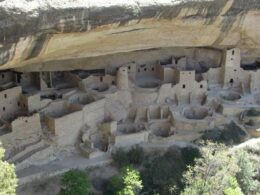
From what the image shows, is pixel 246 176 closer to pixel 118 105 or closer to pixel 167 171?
pixel 167 171

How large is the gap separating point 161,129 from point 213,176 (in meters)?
2.91

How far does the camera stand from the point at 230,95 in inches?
616

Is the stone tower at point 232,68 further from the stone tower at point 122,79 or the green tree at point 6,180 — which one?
the green tree at point 6,180

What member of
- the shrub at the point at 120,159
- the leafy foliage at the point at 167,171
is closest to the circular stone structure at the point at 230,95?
the leafy foliage at the point at 167,171

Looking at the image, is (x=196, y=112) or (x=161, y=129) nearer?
(x=161, y=129)

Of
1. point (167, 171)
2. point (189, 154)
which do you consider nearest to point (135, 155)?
point (167, 171)

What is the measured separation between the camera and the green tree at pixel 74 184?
37.0 ft

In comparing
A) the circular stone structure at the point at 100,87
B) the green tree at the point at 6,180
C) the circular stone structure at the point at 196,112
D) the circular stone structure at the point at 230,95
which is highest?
the circular stone structure at the point at 100,87

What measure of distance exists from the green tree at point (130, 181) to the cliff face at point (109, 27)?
10.6 ft

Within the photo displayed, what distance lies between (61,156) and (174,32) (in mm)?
4377

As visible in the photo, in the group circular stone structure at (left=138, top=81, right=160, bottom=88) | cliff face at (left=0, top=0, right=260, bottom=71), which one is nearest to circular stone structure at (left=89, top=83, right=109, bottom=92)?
cliff face at (left=0, top=0, right=260, bottom=71)

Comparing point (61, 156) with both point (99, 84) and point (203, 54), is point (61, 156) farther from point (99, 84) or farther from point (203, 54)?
point (203, 54)

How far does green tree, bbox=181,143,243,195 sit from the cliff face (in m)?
3.31

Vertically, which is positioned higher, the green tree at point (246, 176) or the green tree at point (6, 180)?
the green tree at point (6, 180)
